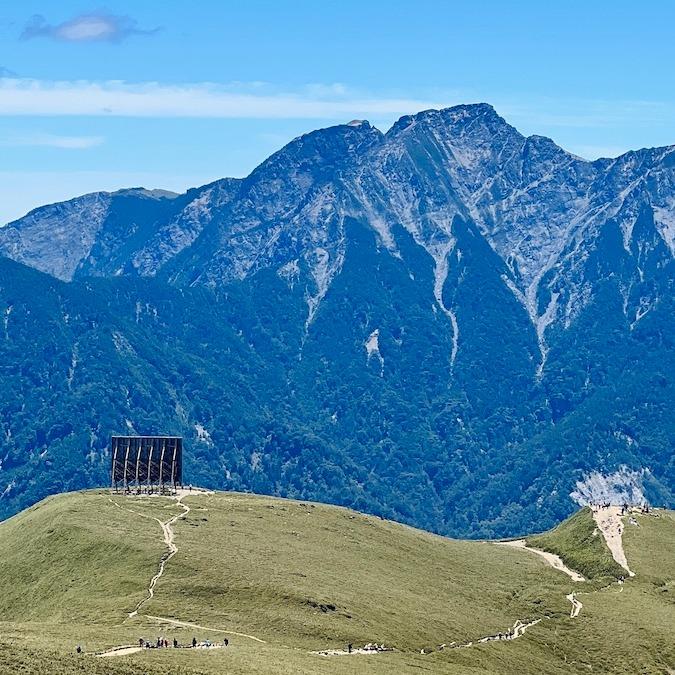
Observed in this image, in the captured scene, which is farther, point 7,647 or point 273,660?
point 273,660

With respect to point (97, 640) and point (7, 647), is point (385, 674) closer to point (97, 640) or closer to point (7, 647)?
point (97, 640)

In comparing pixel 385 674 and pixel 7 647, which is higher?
pixel 7 647

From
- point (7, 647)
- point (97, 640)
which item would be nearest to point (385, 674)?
point (97, 640)

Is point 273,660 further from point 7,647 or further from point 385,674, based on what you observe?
point 7,647

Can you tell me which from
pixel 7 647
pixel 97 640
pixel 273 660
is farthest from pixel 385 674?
pixel 7 647

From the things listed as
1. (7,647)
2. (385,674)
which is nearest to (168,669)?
(7,647)

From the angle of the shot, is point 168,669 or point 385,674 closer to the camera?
point 168,669

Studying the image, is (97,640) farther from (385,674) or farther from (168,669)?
(385,674)
